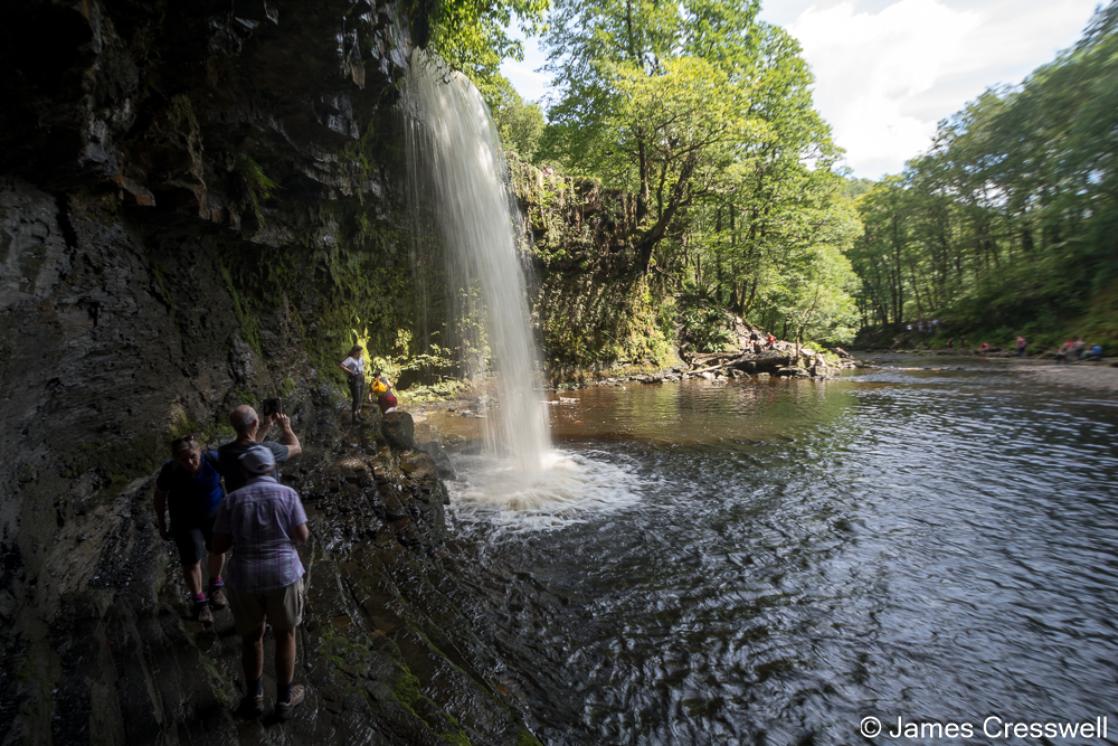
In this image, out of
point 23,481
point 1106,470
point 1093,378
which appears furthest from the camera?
point 1093,378

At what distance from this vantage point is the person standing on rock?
322 centimetres

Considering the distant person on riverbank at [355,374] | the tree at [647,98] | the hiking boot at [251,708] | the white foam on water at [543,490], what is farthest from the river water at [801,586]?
the tree at [647,98]

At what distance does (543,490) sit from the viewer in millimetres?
9469

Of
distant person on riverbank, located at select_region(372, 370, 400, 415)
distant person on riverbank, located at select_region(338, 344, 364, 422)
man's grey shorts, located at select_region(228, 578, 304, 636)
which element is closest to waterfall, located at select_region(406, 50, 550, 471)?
distant person on riverbank, located at select_region(372, 370, 400, 415)

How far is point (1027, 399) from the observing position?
17.2 m

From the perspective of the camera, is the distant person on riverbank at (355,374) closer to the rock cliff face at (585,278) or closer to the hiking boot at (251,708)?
the hiking boot at (251,708)

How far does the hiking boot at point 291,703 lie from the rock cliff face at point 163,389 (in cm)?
11

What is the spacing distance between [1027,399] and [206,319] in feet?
81.4

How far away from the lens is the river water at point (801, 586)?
409 centimetres

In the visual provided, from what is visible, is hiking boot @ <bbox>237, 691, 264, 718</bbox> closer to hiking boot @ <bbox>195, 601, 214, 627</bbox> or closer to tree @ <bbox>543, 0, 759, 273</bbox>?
hiking boot @ <bbox>195, 601, 214, 627</bbox>

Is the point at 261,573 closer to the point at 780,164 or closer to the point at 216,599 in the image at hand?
the point at 216,599

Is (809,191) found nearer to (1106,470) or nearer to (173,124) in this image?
(1106,470)

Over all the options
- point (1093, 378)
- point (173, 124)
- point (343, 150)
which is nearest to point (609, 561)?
point (173, 124)

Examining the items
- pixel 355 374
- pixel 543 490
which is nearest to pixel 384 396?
pixel 355 374
